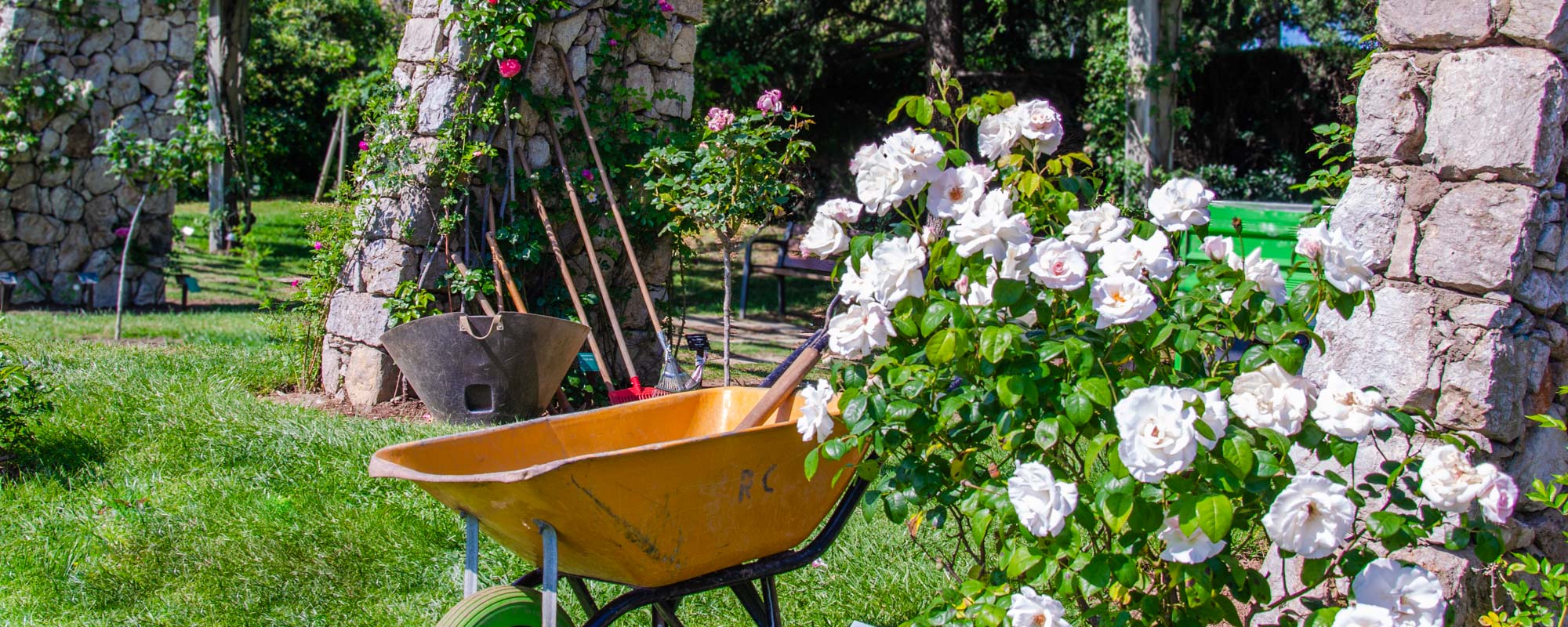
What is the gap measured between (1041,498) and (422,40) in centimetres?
449

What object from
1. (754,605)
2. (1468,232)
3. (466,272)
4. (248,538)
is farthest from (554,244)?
(1468,232)

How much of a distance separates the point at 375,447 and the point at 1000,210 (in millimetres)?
3071

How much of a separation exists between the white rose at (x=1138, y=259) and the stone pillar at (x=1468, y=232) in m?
1.01

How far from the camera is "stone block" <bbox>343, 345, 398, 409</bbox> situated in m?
5.35

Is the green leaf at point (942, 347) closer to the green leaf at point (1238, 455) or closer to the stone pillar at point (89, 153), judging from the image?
the green leaf at point (1238, 455)

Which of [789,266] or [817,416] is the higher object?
[817,416]

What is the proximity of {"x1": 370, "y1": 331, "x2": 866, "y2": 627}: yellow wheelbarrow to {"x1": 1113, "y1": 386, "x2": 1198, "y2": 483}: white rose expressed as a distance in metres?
0.81

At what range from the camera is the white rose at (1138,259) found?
176 cm

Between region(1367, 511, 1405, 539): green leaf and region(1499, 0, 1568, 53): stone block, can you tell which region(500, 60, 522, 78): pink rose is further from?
region(1367, 511, 1405, 539): green leaf

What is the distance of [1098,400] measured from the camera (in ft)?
5.63

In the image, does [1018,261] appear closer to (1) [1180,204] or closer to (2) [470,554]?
(1) [1180,204]

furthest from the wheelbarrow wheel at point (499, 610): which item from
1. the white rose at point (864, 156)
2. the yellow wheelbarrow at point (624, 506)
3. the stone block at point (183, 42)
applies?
the stone block at point (183, 42)

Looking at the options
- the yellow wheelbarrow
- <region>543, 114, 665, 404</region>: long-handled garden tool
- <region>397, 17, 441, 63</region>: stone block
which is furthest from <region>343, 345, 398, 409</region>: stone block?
the yellow wheelbarrow

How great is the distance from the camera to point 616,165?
18.4ft
